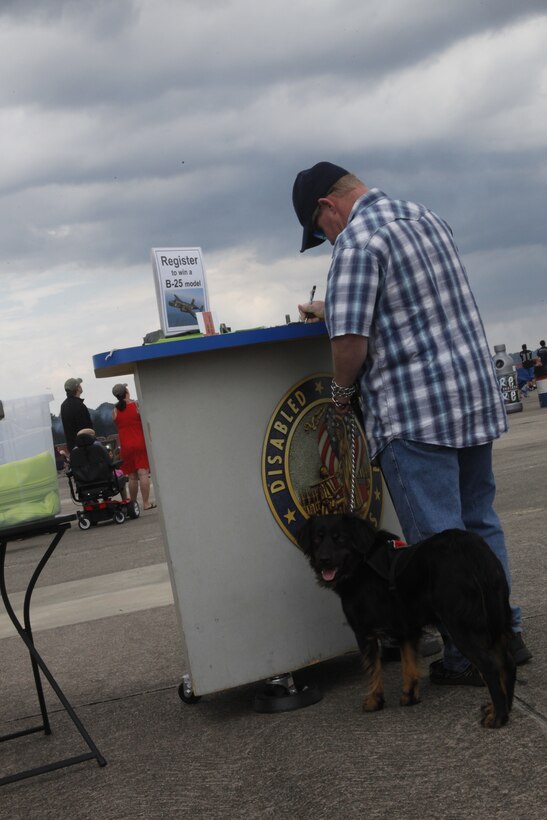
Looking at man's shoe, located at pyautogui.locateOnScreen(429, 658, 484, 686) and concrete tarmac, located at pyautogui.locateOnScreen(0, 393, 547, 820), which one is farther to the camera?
man's shoe, located at pyautogui.locateOnScreen(429, 658, 484, 686)

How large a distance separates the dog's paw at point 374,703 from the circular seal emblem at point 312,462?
2.34 feet

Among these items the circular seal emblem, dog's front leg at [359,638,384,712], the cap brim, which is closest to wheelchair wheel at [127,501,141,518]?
the circular seal emblem

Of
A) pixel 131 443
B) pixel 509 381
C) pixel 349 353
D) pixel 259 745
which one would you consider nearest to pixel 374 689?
pixel 259 745

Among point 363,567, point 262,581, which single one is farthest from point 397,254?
point 262,581

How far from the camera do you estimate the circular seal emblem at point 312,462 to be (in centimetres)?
416

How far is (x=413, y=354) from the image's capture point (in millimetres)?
3746

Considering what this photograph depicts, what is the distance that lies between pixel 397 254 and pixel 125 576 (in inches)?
216

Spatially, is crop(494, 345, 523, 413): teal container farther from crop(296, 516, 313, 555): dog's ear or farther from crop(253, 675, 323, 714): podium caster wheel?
crop(296, 516, 313, 555): dog's ear

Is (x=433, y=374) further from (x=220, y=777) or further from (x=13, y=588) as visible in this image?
(x=13, y=588)

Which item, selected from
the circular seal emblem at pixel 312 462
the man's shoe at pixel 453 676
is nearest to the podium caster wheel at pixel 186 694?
the circular seal emblem at pixel 312 462

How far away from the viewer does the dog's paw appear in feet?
12.3

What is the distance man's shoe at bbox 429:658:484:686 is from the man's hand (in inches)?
57.2

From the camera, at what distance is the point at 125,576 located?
8562 mm

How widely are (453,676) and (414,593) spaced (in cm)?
55
